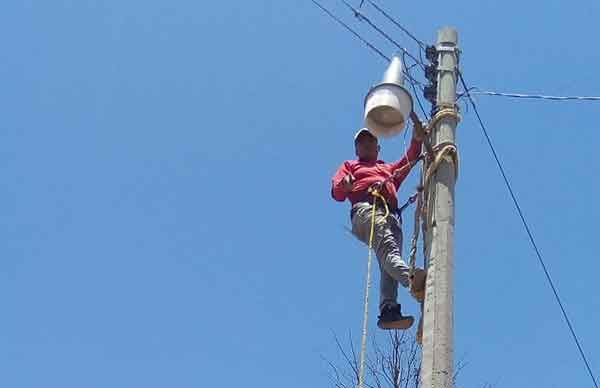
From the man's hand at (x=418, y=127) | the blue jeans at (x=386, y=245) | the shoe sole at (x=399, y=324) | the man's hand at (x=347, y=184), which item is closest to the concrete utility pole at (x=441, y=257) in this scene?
the man's hand at (x=418, y=127)

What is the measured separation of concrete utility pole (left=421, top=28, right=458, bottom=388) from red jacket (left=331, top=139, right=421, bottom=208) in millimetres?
291

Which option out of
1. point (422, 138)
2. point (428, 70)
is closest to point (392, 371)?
point (428, 70)

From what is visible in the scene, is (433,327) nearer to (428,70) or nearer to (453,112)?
(453,112)

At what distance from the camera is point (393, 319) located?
497 cm

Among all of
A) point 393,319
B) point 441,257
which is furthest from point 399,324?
point 441,257

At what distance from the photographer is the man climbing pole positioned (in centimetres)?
494

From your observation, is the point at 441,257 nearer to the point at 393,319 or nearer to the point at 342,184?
the point at 393,319

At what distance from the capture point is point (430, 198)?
190 inches

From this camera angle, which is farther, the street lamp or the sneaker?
the sneaker

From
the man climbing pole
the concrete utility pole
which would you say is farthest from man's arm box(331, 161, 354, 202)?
the concrete utility pole

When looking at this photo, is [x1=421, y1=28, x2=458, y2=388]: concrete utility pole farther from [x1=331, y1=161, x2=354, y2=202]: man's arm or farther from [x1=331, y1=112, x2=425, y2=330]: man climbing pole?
[x1=331, y1=161, x2=354, y2=202]: man's arm

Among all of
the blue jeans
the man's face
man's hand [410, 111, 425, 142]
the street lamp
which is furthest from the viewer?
the man's face

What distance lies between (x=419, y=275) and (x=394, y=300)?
0.45 meters

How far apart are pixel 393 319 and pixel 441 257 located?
0.59 m
